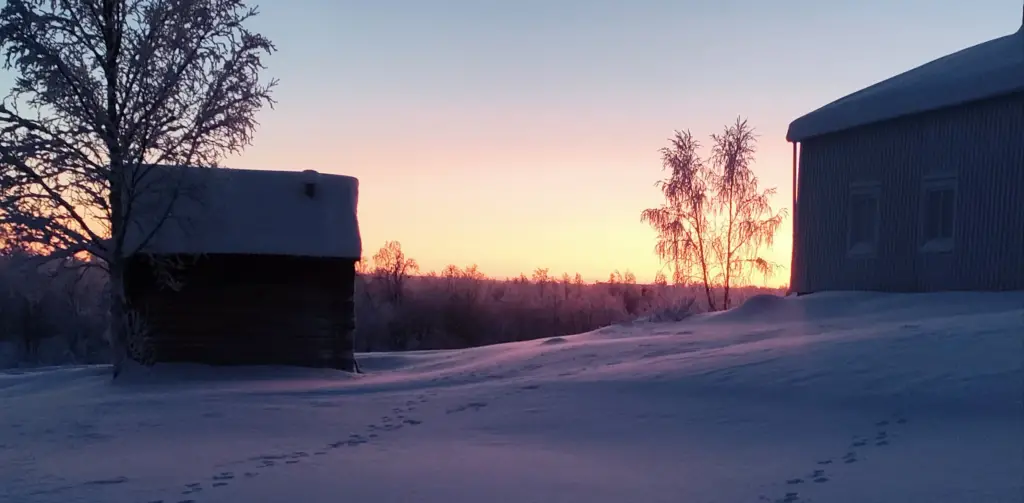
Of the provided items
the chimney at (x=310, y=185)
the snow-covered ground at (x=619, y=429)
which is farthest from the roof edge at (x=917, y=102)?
the chimney at (x=310, y=185)

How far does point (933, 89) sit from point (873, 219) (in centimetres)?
310

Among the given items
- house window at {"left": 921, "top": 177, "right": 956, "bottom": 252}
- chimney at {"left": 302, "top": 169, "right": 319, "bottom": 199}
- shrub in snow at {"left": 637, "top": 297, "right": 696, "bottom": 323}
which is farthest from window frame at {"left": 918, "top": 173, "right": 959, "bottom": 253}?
chimney at {"left": 302, "top": 169, "right": 319, "bottom": 199}

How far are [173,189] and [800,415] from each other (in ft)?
47.8

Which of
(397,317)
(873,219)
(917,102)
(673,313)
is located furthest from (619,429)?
(397,317)

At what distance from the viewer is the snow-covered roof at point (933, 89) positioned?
15.9m

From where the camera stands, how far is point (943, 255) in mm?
17031

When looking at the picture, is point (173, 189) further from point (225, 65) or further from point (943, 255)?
point (943, 255)

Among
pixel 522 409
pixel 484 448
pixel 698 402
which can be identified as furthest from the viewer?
pixel 522 409

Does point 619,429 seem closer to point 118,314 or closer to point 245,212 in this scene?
point 118,314

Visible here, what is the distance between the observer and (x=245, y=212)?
21.0 m

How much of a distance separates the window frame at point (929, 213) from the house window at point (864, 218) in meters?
1.16

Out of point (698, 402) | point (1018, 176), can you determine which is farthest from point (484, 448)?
point (1018, 176)

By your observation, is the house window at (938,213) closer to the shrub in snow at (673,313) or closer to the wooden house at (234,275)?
the shrub in snow at (673,313)

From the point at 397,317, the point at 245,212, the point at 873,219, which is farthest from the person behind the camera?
the point at 397,317
